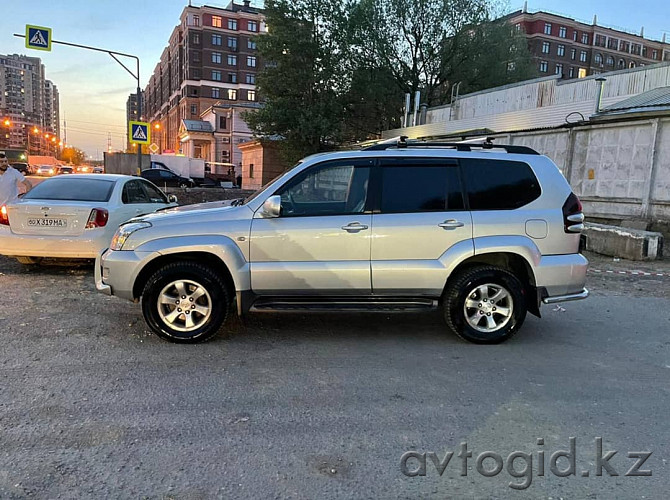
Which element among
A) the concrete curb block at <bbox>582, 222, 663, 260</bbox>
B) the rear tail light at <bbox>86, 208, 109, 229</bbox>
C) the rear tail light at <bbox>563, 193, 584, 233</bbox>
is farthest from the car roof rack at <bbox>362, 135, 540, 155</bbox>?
the concrete curb block at <bbox>582, 222, 663, 260</bbox>

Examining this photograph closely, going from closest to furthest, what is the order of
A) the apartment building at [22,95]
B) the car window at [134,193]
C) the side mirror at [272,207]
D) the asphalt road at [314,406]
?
the asphalt road at [314,406] → the side mirror at [272,207] → the car window at [134,193] → the apartment building at [22,95]

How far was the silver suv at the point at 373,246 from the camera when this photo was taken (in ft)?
15.8

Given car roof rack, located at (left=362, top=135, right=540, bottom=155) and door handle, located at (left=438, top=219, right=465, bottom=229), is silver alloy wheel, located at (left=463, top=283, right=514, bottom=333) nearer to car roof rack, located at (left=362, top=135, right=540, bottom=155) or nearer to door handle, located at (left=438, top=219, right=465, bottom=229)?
door handle, located at (left=438, top=219, right=465, bottom=229)

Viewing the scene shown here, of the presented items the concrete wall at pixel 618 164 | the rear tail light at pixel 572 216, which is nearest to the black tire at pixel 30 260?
the rear tail light at pixel 572 216

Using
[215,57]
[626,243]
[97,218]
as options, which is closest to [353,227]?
[97,218]

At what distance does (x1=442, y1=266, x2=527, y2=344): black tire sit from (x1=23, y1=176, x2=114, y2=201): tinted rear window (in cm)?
561

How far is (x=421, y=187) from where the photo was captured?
16.4ft

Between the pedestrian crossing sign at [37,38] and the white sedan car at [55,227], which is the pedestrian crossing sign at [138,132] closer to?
the pedestrian crossing sign at [37,38]

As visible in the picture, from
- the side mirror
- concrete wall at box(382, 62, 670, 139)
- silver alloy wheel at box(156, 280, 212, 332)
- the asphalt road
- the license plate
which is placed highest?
concrete wall at box(382, 62, 670, 139)

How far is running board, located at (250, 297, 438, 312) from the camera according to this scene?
15.9 ft

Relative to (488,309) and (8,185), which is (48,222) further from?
(488,309)

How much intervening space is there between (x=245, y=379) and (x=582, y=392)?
2.65 metres

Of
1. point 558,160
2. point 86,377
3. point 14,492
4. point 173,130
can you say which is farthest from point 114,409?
point 173,130

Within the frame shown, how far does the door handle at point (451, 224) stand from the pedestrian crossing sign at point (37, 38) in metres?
19.2
